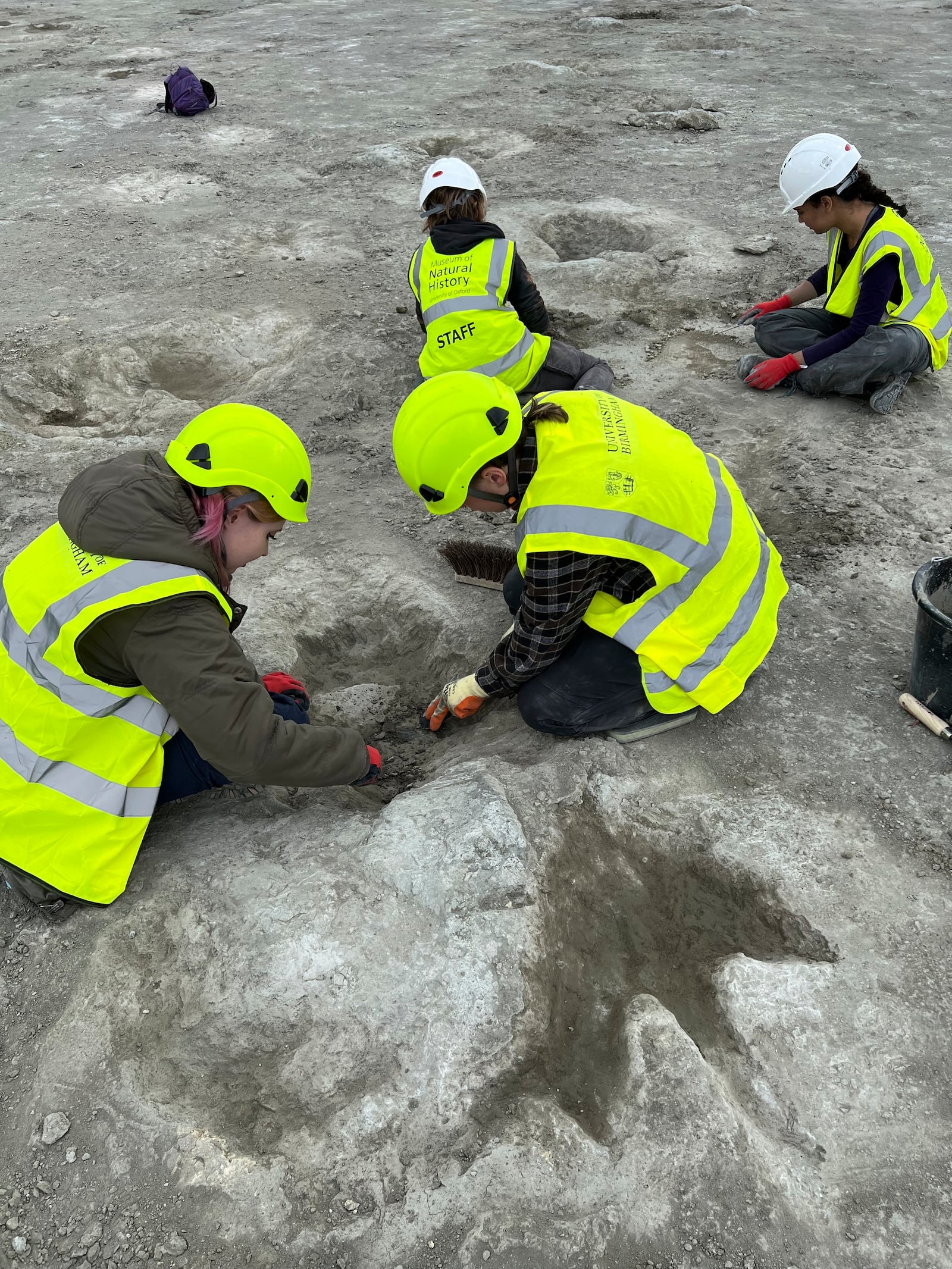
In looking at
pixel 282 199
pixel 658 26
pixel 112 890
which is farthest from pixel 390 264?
pixel 658 26

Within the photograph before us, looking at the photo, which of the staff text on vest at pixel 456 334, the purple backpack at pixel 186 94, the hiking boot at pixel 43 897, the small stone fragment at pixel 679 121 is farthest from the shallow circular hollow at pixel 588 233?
the hiking boot at pixel 43 897

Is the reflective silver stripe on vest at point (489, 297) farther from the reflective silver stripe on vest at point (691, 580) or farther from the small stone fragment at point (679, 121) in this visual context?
the small stone fragment at point (679, 121)

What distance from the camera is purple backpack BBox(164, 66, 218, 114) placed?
28.2 feet

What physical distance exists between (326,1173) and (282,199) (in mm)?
7113

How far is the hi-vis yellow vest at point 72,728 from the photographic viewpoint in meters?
2.04

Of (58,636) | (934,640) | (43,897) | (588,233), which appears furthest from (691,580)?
(588,233)

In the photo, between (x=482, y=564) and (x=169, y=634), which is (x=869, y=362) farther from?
(x=169, y=634)

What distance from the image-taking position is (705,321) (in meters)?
5.53

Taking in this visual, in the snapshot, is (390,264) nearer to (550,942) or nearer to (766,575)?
(766,575)

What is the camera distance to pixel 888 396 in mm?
4488

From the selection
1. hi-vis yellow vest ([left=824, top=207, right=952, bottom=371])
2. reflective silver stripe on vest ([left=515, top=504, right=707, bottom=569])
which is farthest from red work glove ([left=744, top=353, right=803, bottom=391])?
reflective silver stripe on vest ([left=515, top=504, right=707, bottom=569])

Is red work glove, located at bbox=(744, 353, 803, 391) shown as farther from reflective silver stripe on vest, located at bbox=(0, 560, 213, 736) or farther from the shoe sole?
reflective silver stripe on vest, located at bbox=(0, 560, 213, 736)

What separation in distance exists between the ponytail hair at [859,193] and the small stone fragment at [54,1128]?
464 centimetres

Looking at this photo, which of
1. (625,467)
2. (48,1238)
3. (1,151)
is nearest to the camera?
(48,1238)
